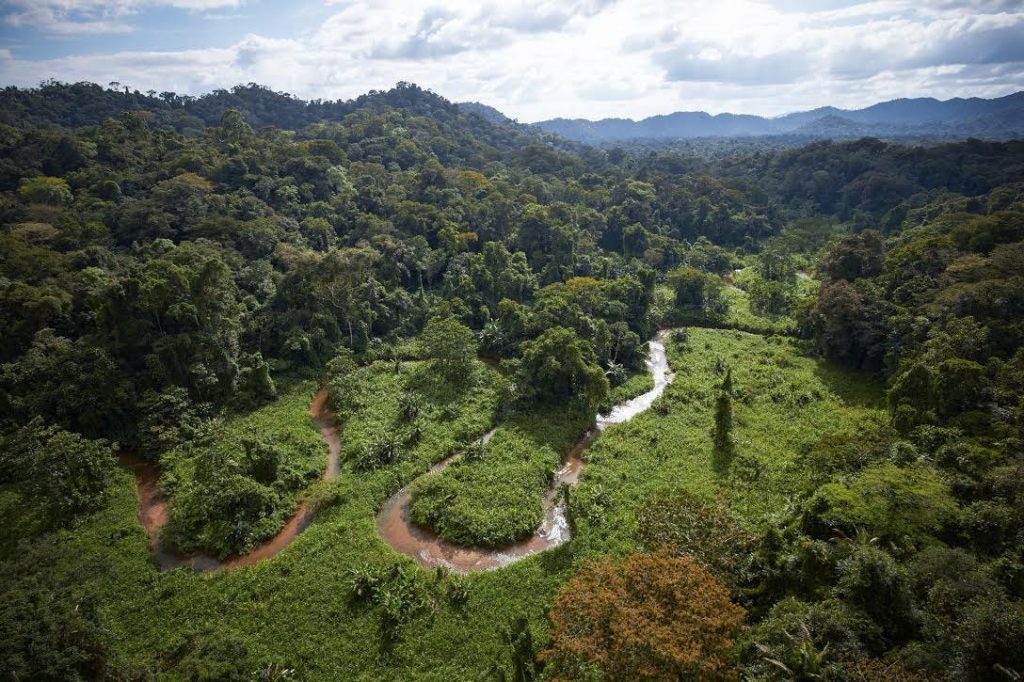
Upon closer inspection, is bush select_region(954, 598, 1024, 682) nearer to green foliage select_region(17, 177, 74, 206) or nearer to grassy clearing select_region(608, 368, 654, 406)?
grassy clearing select_region(608, 368, 654, 406)

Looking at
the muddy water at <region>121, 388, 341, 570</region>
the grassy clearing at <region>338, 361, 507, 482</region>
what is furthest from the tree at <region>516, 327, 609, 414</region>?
the muddy water at <region>121, 388, 341, 570</region>

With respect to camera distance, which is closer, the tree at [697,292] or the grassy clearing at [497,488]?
the grassy clearing at [497,488]

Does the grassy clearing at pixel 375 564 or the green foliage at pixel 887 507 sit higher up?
the green foliage at pixel 887 507

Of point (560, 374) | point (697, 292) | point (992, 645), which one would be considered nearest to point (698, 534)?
point (992, 645)

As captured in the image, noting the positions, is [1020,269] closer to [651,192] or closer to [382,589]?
[382,589]

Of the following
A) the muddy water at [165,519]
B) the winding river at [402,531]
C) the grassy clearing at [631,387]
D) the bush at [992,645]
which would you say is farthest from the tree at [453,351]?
the bush at [992,645]

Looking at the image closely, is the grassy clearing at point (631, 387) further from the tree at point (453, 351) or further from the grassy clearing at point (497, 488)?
the tree at point (453, 351)
